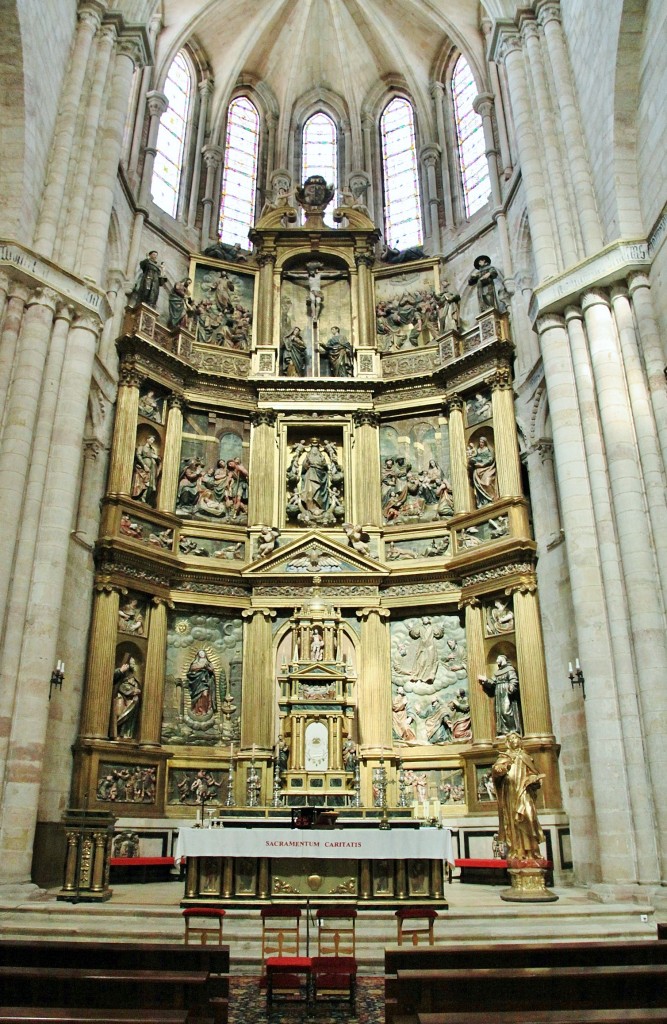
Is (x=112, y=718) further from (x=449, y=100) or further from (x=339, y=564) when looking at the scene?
(x=449, y=100)

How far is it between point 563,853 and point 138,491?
11.0m

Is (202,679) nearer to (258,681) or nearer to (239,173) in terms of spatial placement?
(258,681)

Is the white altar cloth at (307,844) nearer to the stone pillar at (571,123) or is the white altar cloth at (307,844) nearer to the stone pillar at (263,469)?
the stone pillar at (263,469)

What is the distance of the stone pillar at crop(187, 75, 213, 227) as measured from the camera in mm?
23375

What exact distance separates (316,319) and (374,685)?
967 cm

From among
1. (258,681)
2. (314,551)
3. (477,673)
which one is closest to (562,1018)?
(477,673)

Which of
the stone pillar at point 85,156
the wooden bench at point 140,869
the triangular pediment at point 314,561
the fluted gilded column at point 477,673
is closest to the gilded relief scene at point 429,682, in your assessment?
the fluted gilded column at point 477,673

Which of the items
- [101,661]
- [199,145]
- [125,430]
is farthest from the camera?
[199,145]

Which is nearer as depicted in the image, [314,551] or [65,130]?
[65,130]

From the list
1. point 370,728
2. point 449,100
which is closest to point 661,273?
point 370,728

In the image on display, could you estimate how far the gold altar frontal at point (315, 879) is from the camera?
410 inches

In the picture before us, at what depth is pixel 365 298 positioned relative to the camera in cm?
2188

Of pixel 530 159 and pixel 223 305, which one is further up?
pixel 223 305

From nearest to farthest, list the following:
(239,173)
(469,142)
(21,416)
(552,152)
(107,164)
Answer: (21,416), (552,152), (107,164), (469,142), (239,173)
